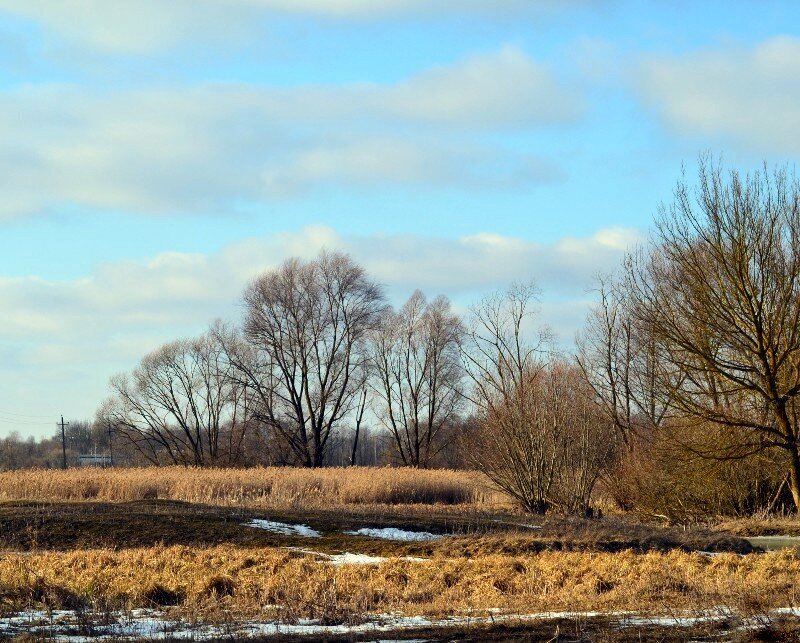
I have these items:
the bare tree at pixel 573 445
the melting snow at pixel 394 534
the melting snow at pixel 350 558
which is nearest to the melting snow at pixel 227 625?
the melting snow at pixel 350 558

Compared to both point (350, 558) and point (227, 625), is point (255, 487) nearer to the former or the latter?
point (350, 558)

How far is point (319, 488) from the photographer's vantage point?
34250mm

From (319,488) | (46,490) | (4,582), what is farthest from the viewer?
(319,488)

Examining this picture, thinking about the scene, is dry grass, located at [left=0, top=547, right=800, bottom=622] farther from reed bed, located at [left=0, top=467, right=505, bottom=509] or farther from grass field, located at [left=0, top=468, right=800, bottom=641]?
reed bed, located at [left=0, top=467, right=505, bottom=509]

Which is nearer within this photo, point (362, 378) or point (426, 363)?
point (362, 378)

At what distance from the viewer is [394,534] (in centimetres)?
2178

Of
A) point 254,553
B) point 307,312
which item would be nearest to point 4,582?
point 254,553

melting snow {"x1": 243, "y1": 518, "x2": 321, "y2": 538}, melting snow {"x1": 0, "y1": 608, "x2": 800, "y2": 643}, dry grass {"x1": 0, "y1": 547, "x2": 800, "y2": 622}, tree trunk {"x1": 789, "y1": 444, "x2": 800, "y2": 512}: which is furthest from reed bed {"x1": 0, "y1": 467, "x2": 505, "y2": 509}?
melting snow {"x1": 0, "y1": 608, "x2": 800, "y2": 643}

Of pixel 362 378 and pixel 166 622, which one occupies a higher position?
pixel 362 378

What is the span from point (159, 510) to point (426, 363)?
45725mm

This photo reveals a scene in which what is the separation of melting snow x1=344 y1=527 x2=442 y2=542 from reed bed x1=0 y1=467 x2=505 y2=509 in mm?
7828

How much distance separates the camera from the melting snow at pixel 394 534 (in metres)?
21.3

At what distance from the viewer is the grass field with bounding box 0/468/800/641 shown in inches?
379

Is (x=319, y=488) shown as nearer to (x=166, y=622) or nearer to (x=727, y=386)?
(x=727, y=386)
